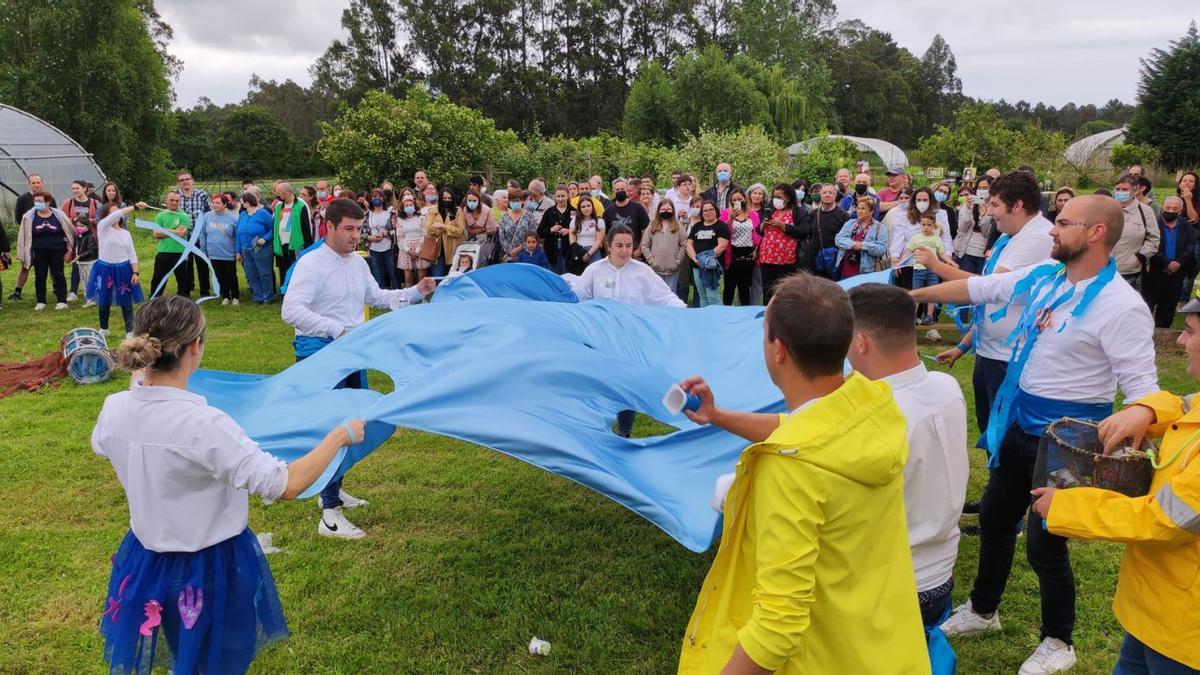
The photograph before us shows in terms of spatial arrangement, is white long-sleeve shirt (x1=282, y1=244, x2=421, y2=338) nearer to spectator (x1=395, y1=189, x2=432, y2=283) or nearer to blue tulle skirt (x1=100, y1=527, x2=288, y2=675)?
blue tulle skirt (x1=100, y1=527, x2=288, y2=675)

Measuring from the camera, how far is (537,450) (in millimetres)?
3539

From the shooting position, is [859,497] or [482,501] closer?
[859,497]

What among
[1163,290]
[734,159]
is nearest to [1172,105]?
[734,159]

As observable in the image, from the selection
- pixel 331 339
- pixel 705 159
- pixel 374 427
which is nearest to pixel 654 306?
pixel 331 339

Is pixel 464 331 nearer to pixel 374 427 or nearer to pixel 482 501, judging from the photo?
pixel 374 427

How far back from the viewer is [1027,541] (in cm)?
376

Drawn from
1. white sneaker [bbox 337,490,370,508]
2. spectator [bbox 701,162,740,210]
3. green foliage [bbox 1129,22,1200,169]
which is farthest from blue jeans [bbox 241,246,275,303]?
green foliage [bbox 1129,22,1200,169]

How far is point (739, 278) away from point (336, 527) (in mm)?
7104

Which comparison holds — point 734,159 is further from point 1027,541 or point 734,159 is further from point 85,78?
point 85,78

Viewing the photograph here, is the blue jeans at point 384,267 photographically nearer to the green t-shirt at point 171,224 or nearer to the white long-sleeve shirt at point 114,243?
the green t-shirt at point 171,224

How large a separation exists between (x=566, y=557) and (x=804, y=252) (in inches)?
276

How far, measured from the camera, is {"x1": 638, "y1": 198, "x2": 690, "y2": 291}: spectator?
10867 mm

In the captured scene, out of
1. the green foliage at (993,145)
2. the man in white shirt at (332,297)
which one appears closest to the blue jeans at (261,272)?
the man in white shirt at (332,297)

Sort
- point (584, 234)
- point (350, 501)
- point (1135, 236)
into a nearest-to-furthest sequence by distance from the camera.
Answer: point (350, 501) < point (1135, 236) < point (584, 234)
